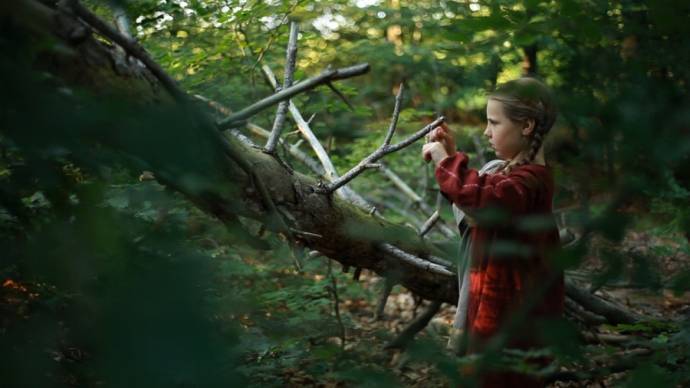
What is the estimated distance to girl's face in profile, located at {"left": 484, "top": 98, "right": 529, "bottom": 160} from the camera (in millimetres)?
2301

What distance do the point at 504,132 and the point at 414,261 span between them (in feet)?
2.27

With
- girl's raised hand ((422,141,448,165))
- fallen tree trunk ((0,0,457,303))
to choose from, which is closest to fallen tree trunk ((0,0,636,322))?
fallen tree trunk ((0,0,457,303))

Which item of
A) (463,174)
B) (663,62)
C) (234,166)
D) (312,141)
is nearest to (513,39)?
(663,62)

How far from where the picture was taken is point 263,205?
212 cm

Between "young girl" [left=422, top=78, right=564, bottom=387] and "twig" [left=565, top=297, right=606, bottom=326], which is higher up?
"young girl" [left=422, top=78, right=564, bottom=387]

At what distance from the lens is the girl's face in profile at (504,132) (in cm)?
230

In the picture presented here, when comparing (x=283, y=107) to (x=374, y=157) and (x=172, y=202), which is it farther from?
(x=172, y=202)

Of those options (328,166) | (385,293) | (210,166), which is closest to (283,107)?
(328,166)

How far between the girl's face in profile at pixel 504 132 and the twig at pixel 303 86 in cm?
105

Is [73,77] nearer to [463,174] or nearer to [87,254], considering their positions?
[87,254]

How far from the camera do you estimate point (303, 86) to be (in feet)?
4.56

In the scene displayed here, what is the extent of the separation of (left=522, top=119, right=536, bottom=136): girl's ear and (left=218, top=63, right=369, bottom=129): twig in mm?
1070

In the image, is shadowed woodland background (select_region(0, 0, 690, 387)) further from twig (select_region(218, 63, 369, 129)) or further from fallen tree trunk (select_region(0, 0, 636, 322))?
twig (select_region(218, 63, 369, 129))

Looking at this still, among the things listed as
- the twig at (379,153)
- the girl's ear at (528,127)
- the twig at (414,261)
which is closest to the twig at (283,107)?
the twig at (379,153)
